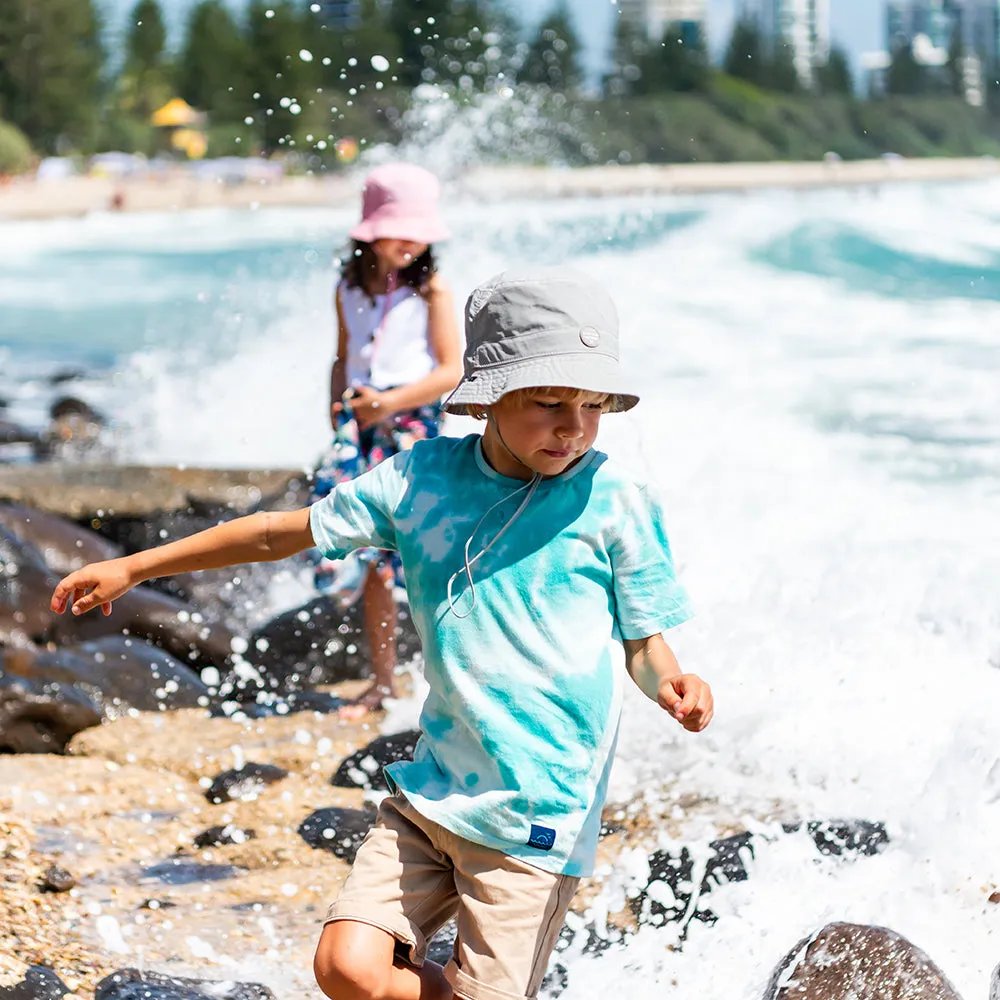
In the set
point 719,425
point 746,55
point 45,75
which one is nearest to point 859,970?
point 719,425

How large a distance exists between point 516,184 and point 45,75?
39773 mm

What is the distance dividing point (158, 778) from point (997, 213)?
1320 cm

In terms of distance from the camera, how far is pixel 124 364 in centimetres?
2006

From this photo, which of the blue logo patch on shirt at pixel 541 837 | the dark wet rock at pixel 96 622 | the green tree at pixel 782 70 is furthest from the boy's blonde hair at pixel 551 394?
the green tree at pixel 782 70

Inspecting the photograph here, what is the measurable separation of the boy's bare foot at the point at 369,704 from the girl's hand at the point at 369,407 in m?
0.89

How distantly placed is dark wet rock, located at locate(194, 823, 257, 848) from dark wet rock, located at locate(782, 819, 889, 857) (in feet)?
4.60

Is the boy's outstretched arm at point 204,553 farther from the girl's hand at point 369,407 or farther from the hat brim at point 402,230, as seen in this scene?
→ the hat brim at point 402,230

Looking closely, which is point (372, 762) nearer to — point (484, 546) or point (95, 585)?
point (95, 585)

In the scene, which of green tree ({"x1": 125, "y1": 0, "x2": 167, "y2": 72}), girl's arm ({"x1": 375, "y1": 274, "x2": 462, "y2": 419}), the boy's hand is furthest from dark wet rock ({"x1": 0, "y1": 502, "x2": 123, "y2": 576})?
green tree ({"x1": 125, "y1": 0, "x2": 167, "y2": 72})

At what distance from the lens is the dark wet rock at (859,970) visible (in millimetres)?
2838

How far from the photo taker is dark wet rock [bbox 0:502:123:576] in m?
6.79

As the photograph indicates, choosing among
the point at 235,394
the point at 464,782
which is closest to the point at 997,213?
the point at 235,394

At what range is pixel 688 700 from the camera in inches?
91.7

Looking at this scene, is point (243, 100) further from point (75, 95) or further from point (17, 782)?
point (17, 782)
